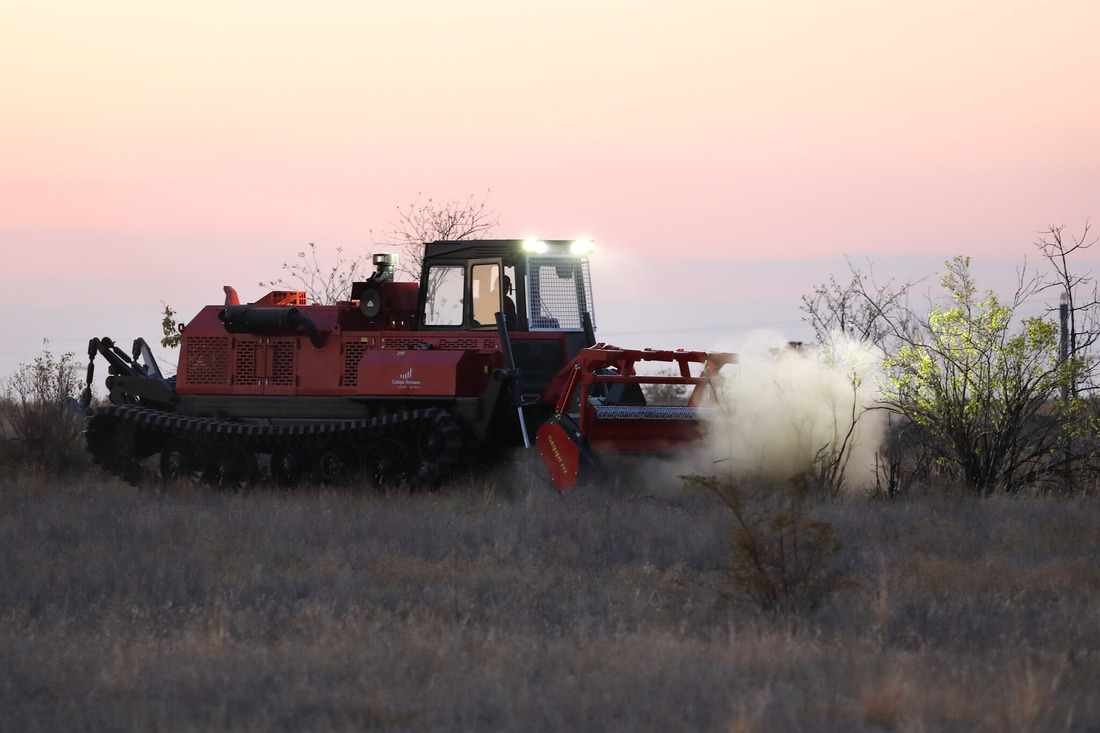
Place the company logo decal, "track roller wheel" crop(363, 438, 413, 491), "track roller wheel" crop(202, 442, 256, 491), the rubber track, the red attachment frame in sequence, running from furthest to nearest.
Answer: "track roller wheel" crop(202, 442, 256, 491), "track roller wheel" crop(363, 438, 413, 491), the company logo decal, the rubber track, the red attachment frame

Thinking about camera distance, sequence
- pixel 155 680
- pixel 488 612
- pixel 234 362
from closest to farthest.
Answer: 1. pixel 155 680
2. pixel 488 612
3. pixel 234 362

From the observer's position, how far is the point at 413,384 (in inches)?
635

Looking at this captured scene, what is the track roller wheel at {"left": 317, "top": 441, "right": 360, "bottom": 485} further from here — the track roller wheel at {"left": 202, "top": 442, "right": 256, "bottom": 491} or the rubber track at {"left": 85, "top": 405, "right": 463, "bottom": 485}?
the track roller wheel at {"left": 202, "top": 442, "right": 256, "bottom": 491}

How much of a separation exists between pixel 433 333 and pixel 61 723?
1030 centimetres

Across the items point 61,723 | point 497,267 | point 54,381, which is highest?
point 497,267

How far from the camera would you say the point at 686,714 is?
6527 millimetres

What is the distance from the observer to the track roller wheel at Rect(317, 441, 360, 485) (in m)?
16.6

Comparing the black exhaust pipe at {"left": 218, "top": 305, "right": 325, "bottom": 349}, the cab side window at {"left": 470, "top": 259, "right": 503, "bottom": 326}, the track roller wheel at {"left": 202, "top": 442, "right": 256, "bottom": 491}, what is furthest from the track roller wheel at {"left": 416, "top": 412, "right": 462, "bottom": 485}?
the track roller wheel at {"left": 202, "top": 442, "right": 256, "bottom": 491}

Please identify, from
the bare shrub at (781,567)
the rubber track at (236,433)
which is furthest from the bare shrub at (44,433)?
the bare shrub at (781,567)

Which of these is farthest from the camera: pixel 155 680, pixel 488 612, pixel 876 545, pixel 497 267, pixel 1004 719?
pixel 497 267

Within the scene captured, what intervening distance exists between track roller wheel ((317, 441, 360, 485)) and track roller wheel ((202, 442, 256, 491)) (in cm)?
128

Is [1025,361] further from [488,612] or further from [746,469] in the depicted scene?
[488,612]

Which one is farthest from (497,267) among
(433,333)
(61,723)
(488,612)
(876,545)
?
(61,723)

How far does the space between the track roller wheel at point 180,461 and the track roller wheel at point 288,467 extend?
1.48m
